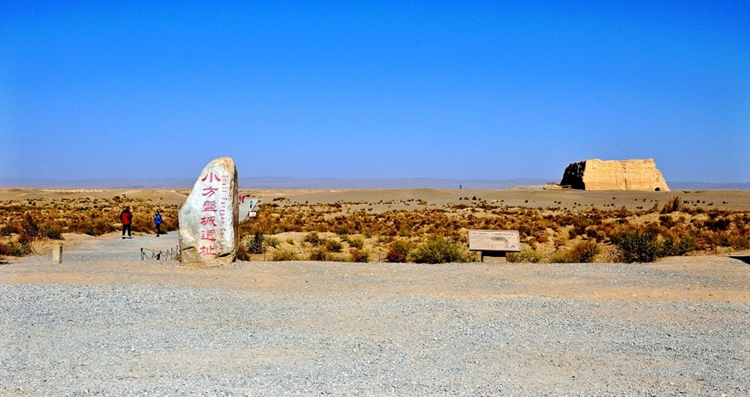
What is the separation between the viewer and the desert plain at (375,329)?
723cm

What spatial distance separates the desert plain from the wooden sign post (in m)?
1.06

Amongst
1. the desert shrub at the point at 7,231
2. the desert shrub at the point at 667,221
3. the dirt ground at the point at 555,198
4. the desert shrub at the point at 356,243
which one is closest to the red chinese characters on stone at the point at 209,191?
the desert shrub at the point at 356,243

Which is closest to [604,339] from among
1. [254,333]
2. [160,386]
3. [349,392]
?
[349,392]

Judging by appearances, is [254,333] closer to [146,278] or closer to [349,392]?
[349,392]

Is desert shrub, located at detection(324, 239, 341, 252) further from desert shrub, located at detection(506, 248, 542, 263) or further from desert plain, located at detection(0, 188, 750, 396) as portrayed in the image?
desert plain, located at detection(0, 188, 750, 396)

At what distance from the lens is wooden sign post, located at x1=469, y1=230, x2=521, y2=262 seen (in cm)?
1700

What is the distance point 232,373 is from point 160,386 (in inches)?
31.3

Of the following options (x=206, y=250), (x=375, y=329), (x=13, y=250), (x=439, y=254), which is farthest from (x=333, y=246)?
(x=375, y=329)

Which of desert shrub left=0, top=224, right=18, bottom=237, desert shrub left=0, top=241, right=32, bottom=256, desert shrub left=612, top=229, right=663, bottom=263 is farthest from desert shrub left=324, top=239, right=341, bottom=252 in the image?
desert shrub left=0, top=224, right=18, bottom=237

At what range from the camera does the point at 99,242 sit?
27.0 m

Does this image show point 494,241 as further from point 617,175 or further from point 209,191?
point 617,175

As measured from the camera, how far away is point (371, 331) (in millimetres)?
9461

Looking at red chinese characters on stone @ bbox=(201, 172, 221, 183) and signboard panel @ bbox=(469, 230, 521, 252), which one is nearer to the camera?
red chinese characters on stone @ bbox=(201, 172, 221, 183)

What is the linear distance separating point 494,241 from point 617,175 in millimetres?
83068
